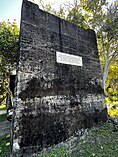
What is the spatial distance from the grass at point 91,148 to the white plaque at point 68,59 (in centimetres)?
290

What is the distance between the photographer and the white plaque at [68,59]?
4.71m

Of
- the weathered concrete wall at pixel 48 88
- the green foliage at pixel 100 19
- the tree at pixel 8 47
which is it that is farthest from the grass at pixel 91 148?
the tree at pixel 8 47

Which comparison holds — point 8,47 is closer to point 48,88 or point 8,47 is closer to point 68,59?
point 68,59

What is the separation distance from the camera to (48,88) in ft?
13.6

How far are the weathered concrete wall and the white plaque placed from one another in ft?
0.46

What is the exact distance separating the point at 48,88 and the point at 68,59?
1619 millimetres

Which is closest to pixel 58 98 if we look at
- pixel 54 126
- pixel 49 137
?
pixel 54 126

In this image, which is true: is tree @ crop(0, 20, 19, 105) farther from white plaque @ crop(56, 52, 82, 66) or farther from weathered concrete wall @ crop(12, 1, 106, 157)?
white plaque @ crop(56, 52, 82, 66)

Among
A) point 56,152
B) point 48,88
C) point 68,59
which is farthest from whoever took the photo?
point 68,59

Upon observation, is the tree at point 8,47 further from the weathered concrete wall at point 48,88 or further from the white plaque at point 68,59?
the white plaque at point 68,59

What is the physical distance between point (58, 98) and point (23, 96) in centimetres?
130

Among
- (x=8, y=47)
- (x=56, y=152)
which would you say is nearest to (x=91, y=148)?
(x=56, y=152)

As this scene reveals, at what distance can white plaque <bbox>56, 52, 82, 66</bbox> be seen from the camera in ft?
15.5

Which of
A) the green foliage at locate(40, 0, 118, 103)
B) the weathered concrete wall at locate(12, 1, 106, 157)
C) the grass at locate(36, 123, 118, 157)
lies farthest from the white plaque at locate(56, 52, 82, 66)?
the green foliage at locate(40, 0, 118, 103)
